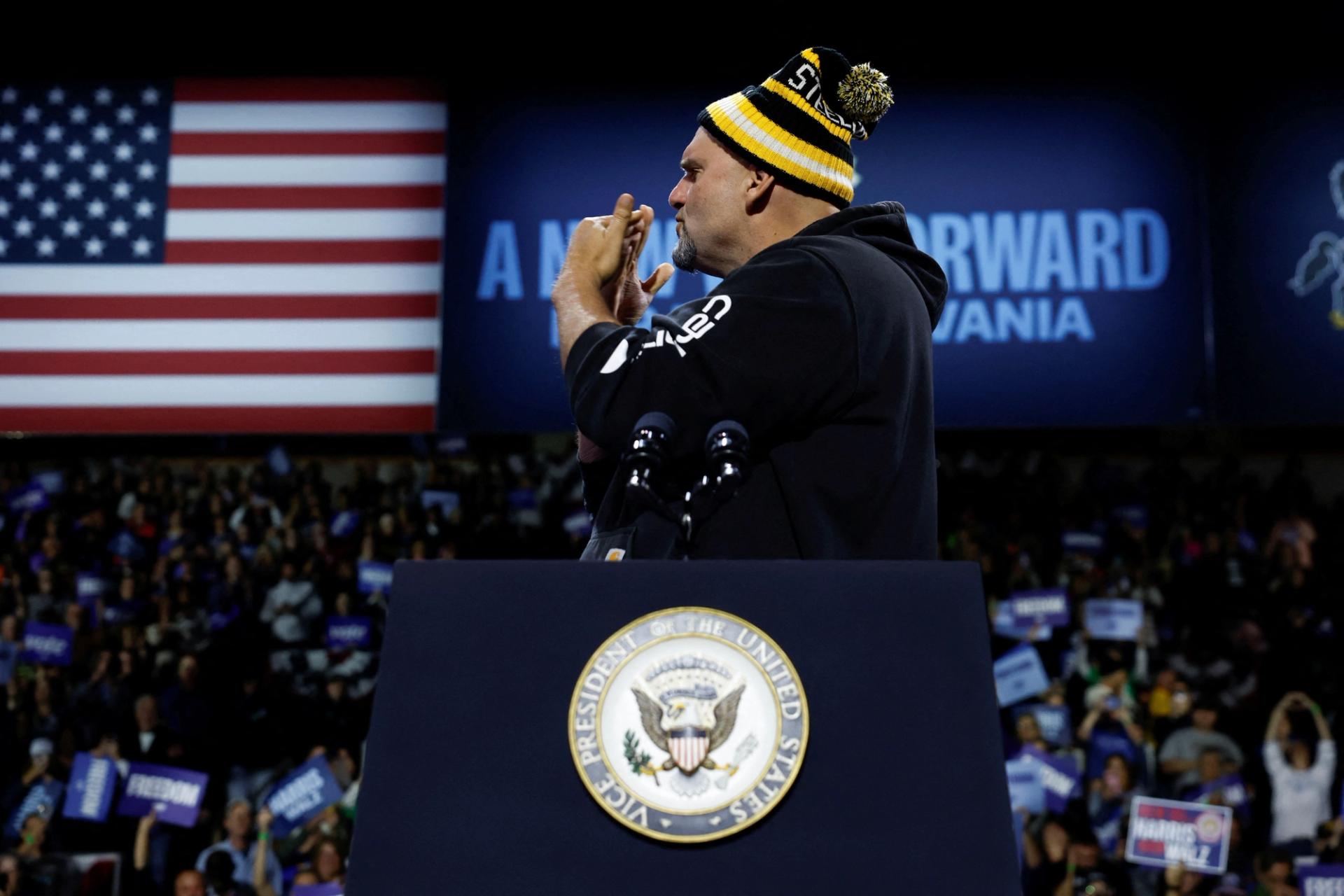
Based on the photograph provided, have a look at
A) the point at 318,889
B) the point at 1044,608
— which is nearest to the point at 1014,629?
the point at 1044,608

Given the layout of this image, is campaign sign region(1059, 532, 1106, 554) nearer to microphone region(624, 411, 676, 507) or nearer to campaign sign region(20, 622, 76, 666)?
campaign sign region(20, 622, 76, 666)

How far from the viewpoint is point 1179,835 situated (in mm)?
6344

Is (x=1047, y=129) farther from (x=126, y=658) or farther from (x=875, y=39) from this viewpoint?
(x=126, y=658)

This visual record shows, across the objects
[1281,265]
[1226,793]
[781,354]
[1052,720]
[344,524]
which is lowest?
[1226,793]

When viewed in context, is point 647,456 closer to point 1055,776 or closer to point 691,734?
point 691,734

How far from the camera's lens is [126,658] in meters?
8.69

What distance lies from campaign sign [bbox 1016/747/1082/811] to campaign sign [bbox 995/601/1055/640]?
1.31 m

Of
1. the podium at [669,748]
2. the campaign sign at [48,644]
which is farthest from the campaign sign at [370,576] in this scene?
the podium at [669,748]

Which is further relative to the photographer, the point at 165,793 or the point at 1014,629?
the point at 1014,629

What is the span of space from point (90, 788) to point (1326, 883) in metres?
5.78

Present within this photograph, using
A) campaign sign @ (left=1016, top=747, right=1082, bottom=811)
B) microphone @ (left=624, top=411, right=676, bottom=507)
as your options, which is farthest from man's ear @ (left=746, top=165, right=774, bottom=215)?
campaign sign @ (left=1016, top=747, right=1082, bottom=811)

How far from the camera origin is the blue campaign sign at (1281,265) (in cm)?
843

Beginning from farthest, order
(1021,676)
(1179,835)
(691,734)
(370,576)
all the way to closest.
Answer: (370,576), (1021,676), (1179,835), (691,734)

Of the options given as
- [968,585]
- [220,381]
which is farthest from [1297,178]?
[968,585]
